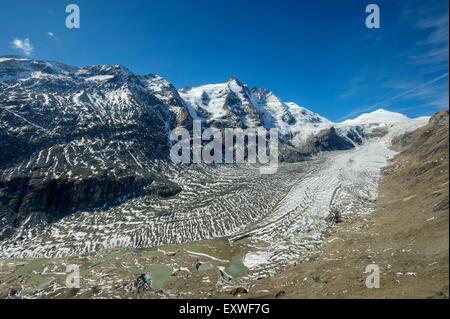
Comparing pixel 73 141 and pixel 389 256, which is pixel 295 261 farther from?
pixel 73 141

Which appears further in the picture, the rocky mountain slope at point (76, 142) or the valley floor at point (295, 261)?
the rocky mountain slope at point (76, 142)

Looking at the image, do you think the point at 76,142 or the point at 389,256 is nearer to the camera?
the point at 389,256

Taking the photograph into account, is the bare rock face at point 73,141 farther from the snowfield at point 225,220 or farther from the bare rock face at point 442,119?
the bare rock face at point 442,119

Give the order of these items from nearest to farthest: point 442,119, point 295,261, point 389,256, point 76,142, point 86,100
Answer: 1. point 389,256
2. point 295,261
3. point 76,142
4. point 442,119
5. point 86,100

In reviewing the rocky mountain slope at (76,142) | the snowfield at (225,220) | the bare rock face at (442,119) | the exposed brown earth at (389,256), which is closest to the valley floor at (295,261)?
the exposed brown earth at (389,256)

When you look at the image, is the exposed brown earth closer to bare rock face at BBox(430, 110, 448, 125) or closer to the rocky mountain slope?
bare rock face at BBox(430, 110, 448, 125)

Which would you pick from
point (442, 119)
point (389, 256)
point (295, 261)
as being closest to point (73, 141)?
point (295, 261)

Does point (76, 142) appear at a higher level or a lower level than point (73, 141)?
lower

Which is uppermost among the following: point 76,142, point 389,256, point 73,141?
point 73,141

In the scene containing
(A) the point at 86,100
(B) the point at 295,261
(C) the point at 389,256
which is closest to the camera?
(C) the point at 389,256
